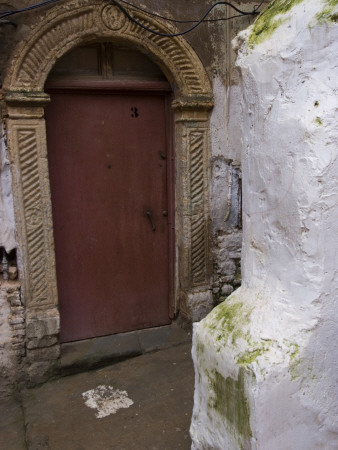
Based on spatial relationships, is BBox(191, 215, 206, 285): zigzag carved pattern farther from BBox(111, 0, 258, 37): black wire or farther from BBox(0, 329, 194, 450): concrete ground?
BBox(111, 0, 258, 37): black wire

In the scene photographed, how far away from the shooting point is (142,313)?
4.31 meters

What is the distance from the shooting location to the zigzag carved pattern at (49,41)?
3.32 metres

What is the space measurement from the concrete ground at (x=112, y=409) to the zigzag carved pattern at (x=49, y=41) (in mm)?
2391

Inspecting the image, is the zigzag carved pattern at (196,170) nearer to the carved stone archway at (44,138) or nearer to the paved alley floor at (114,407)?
the carved stone archway at (44,138)

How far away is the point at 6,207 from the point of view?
347 cm

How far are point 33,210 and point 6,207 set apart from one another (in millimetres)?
208

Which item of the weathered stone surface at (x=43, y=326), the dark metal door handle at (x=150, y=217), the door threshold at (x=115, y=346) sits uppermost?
the dark metal door handle at (x=150, y=217)

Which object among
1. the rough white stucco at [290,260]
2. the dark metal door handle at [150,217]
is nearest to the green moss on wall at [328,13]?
the rough white stucco at [290,260]

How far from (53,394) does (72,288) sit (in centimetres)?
92

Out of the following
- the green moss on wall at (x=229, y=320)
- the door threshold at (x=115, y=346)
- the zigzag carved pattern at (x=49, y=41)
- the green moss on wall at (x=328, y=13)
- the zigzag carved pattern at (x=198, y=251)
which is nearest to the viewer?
the green moss on wall at (x=328, y=13)

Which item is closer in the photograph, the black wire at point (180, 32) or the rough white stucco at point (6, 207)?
the rough white stucco at point (6, 207)

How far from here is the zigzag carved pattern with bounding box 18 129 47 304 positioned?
3416mm

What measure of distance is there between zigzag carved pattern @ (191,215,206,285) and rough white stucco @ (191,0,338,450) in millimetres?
2201

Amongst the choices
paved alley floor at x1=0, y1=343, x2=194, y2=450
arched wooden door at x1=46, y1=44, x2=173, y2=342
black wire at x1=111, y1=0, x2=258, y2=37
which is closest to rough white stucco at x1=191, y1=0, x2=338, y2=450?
paved alley floor at x1=0, y1=343, x2=194, y2=450
